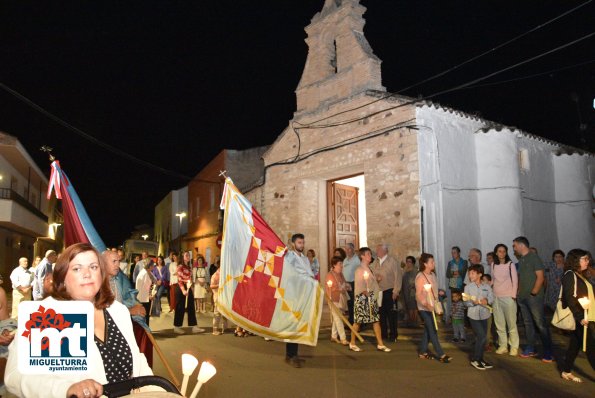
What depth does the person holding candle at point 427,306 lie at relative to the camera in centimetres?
708

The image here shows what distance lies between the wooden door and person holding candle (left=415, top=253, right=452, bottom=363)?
6769mm

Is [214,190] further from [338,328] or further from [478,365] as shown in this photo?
[478,365]

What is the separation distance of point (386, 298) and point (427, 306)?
195cm

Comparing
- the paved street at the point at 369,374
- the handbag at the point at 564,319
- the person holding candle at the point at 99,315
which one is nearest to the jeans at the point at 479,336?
the paved street at the point at 369,374

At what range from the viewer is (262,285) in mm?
7156

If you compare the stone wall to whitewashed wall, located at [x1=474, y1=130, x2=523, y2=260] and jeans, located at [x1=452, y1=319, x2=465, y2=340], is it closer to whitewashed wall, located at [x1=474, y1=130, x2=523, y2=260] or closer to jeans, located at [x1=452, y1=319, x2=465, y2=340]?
whitewashed wall, located at [x1=474, y1=130, x2=523, y2=260]

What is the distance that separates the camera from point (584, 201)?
559 inches

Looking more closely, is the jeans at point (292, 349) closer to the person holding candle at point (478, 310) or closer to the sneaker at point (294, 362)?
the sneaker at point (294, 362)

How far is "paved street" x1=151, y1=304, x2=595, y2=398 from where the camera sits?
5.61 meters

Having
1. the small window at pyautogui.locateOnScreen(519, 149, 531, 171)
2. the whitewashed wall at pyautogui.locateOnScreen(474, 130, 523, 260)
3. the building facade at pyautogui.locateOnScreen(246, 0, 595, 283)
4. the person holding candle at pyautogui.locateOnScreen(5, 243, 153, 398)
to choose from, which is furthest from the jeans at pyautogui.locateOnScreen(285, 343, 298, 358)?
the small window at pyautogui.locateOnScreen(519, 149, 531, 171)

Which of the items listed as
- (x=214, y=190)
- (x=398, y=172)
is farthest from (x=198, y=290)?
(x=214, y=190)

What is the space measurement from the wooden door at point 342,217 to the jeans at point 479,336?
24.4ft

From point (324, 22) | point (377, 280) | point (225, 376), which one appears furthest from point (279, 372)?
point (324, 22)
